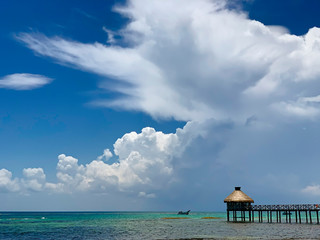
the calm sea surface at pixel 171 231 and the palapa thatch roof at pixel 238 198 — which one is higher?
the palapa thatch roof at pixel 238 198

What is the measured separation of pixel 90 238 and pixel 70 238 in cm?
311

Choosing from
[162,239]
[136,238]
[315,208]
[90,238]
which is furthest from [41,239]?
[315,208]

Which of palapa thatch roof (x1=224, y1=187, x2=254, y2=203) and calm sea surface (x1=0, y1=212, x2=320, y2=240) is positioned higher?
palapa thatch roof (x1=224, y1=187, x2=254, y2=203)

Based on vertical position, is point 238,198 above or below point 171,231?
above

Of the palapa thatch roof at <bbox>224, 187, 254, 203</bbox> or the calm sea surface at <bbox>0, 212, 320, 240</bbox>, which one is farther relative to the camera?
the palapa thatch roof at <bbox>224, 187, 254, 203</bbox>

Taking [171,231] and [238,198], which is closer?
[171,231]

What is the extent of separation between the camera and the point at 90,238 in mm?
48469

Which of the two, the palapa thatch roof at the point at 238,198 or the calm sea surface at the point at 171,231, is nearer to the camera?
the calm sea surface at the point at 171,231

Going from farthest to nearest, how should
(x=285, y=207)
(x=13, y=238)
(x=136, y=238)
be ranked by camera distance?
(x=285, y=207) → (x=13, y=238) → (x=136, y=238)

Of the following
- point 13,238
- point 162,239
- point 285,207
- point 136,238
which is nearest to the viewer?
point 162,239

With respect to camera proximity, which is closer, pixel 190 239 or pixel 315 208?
pixel 190 239

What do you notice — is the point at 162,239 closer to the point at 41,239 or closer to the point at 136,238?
the point at 136,238

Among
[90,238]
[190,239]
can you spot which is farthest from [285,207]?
[90,238]

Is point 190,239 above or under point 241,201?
under
